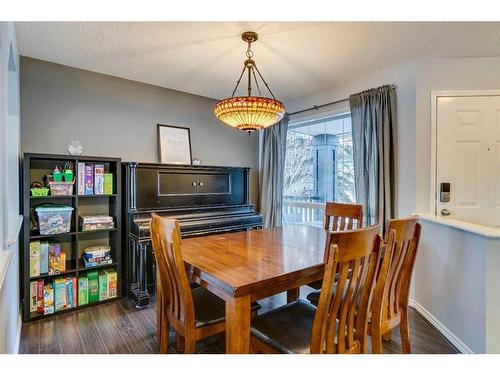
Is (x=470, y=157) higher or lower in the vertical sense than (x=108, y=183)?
higher

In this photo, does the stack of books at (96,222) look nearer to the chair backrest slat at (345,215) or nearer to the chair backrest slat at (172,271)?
the chair backrest slat at (172,271)

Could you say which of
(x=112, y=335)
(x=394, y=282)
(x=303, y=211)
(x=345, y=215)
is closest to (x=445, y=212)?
(x=345, y=215)

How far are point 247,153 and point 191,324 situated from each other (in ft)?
10.4

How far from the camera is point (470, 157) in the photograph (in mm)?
2707

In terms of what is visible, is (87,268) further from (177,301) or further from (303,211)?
(303,211)

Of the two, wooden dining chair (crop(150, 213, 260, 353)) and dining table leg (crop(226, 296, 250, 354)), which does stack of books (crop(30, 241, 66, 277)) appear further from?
dining table leg (crop(226, 296, 250, 354))

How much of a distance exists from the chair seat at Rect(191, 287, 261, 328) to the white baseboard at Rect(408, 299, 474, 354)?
1.53 meters

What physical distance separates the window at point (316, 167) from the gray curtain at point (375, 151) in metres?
0.28

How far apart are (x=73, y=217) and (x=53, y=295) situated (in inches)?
28.9

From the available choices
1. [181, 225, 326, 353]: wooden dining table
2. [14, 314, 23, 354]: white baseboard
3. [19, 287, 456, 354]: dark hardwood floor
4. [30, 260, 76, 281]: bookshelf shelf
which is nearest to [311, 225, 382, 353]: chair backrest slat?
[181, 225, 326, 353]: wooden dining table

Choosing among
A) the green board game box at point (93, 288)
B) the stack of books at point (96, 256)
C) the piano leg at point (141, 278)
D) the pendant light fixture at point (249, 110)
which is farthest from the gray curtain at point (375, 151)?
the green board game box at point (93, 288)

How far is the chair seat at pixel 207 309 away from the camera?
64.1 inches
